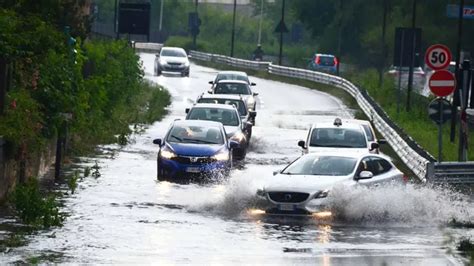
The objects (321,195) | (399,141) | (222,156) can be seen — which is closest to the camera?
(321,195)

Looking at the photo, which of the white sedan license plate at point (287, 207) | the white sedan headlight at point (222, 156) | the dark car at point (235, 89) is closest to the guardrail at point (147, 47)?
the dark car at point (235, 89)

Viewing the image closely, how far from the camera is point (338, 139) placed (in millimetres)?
36156

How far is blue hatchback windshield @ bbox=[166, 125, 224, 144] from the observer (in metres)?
34.9

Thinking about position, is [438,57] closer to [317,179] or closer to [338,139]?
[338,139]

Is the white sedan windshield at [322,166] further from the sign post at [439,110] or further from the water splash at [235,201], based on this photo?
the sign post at [439,110]

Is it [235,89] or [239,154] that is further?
[235,89]

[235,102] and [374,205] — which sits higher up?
[235,102]

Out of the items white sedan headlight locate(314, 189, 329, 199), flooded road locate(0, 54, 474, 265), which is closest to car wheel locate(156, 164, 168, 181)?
flooded road locate(0, 54, 474, 265)

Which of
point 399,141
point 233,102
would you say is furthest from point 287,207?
point 233,102

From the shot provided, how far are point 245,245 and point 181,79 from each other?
59120 millimetres

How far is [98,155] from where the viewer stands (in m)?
39.9

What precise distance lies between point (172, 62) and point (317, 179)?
185ft

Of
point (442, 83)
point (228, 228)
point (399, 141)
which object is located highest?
point (442, 83)

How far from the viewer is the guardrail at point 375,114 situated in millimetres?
37750
